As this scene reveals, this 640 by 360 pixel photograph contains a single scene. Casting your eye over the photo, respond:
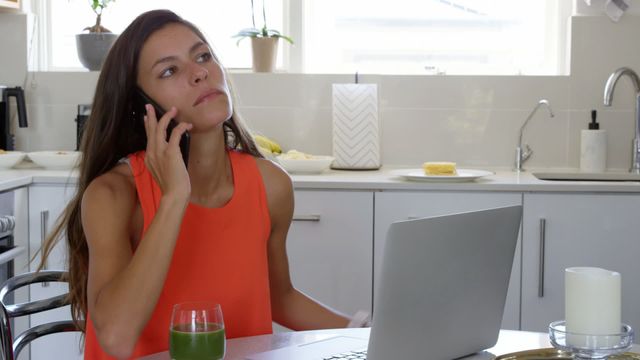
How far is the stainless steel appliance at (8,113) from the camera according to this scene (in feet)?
12.1

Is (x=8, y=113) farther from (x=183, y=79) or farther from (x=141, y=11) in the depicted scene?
(x=183, y=79)

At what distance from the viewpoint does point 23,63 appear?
3.84 m

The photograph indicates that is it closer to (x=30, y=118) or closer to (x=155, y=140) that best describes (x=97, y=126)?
(x=155, y=140)

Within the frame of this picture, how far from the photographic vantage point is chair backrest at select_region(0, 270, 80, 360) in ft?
5.38

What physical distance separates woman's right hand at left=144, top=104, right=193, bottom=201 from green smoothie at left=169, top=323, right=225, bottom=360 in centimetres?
45

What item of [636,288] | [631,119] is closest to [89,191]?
[636,288]

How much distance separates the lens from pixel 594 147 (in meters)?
3.56

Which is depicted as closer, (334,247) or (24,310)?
(24,310)

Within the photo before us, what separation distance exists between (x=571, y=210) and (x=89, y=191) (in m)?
1.84

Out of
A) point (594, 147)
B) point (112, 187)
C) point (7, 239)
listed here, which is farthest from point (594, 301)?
point (594, 147)

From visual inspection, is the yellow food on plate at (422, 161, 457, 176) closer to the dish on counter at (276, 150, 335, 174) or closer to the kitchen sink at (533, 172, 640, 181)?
the dish on counter at (276, 150, 335, 174)

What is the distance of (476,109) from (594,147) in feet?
1.55

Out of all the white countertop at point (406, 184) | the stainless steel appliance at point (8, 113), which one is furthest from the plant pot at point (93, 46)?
the white countertop at point (406, 184)

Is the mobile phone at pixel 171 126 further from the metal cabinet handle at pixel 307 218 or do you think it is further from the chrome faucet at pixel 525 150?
the chrome faucet at pixel 525 150
